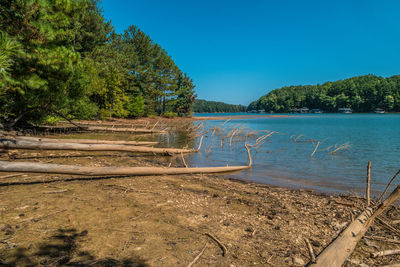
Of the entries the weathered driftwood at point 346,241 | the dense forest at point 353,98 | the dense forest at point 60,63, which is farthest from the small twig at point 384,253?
the dense forest at point 353,98

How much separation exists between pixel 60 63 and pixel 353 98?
474ft

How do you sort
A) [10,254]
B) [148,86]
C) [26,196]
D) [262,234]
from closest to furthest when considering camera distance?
→ [10,254]
[262,234]
[26,196]
[148,86]

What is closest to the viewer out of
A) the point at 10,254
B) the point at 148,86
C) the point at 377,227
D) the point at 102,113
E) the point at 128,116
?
the point at 10,254

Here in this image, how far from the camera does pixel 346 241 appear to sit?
3.20m

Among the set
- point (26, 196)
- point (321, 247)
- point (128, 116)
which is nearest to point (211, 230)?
point (321, 247)

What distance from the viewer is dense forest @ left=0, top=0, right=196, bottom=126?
7.27m

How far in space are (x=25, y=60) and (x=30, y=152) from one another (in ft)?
12.6

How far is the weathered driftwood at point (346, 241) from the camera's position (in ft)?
8.94

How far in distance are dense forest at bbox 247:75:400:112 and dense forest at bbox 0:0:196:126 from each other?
11993 centimetres

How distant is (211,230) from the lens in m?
3.51

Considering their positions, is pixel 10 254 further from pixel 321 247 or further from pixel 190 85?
pixel 190 85

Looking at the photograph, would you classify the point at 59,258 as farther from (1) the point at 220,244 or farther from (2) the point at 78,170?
(2) the point at 78,170

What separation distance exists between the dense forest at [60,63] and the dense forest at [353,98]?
11993cm

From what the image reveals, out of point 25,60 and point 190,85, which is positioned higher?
point 190,85
